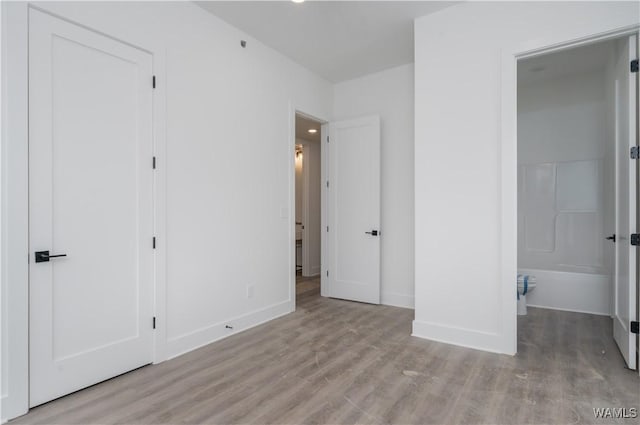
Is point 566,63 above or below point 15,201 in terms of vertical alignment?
above

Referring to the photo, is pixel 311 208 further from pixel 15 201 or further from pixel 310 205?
pixel 15 201

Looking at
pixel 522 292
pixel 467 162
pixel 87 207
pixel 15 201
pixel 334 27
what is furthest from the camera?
pixel 522 292

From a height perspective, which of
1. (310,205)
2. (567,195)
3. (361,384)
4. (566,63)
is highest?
(566,63)

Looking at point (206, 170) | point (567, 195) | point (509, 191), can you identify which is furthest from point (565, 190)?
point (206, 170)

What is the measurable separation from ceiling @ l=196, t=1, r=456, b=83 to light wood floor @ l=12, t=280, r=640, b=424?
10.2 feet

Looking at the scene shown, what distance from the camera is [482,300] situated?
302 cm

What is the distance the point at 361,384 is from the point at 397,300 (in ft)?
7.04

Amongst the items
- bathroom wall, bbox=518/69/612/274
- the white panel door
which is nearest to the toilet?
bathroom wall, bbox=518/69/612/274

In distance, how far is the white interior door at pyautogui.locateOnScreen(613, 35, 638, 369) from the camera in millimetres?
2552

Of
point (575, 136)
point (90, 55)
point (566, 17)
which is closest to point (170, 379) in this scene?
point (90, 55)

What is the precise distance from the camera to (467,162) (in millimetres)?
3092

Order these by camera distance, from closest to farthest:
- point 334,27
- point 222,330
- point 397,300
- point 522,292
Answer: point 222,330 < point 334,27 < point 522,292 < point 397,300

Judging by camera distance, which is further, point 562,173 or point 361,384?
point 562,173

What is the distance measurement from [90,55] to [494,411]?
353cm
